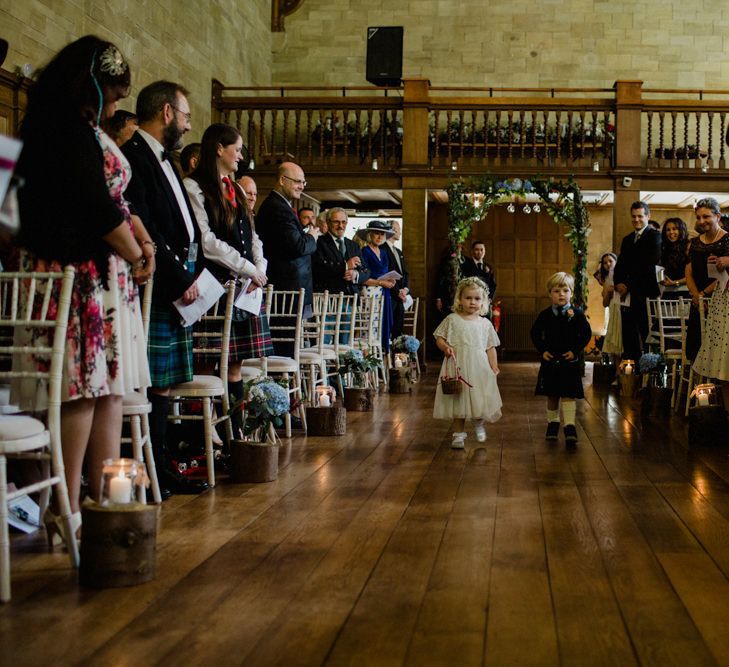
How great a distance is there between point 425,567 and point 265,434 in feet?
6.09

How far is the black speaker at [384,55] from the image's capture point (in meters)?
15.7

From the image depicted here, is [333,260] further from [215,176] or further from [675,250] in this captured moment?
[215,176]

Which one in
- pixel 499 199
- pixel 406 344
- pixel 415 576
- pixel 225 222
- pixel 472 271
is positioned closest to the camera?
pixel 415 576

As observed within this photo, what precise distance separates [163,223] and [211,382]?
2.38 ft

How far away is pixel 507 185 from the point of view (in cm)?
1222

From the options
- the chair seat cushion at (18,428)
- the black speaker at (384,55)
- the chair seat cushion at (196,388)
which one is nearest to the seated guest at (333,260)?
the chair seat cushion at (196,388)

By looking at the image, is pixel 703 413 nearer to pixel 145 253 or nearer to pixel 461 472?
pixel 461 472

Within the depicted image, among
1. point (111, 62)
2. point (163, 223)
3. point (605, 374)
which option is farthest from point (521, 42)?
point (111, 62)

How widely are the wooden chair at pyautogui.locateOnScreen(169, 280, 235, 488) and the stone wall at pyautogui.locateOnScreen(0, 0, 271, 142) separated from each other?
4140mm

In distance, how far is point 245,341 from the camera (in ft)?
15.5

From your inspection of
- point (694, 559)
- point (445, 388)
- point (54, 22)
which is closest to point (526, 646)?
point (694, 559)

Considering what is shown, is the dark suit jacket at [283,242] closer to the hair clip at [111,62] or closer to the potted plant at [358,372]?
the potted plant at [358,372]

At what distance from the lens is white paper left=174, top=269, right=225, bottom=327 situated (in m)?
3.79

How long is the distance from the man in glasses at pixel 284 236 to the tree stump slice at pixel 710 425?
2372 millimetres
